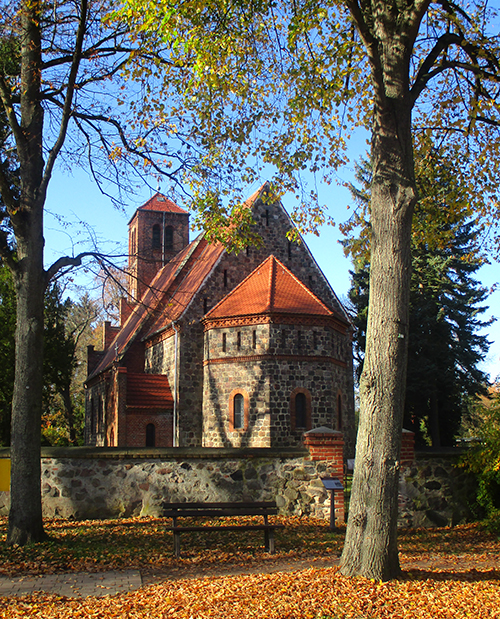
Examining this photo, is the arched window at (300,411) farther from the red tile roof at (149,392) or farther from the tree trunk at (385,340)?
the tree trunk at (385,340)

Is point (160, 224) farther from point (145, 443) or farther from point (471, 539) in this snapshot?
point (471, 539)

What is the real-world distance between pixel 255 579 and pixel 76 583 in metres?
2.07

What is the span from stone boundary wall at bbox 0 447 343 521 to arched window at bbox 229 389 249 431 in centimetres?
853

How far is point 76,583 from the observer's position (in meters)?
6.64

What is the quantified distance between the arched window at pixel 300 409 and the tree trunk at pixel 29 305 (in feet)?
38.3

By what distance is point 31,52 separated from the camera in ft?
31.1

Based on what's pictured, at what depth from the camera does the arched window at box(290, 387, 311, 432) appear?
19422 mm

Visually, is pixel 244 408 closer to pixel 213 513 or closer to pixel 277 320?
pixel 277 320

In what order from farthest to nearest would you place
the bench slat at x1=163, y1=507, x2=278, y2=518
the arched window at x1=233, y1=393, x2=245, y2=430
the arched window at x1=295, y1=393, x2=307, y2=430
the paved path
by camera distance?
the arched window at x1=233, y1=393, x2=245, y2=430 → the arched window at x1=295, y1=393, x2=307, y2=430 → the bench slat at x1=163, y1=507, x2=278, y2=518 → the paved path

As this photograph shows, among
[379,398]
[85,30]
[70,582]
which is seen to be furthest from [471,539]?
[85,30]

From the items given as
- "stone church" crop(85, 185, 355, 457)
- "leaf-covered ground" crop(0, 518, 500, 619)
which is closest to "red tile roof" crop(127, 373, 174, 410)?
"stone church" crop(85, 185, 355, 457)

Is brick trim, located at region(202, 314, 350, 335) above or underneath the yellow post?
above

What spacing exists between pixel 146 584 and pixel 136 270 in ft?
104

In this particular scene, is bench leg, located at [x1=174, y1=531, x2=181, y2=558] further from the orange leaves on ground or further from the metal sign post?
the metal sign post
